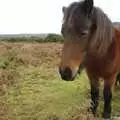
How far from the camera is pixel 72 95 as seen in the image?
286 inches

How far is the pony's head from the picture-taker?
409cm

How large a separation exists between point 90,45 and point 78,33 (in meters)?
0.38

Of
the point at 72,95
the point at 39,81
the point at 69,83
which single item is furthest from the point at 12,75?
the point at 72,95

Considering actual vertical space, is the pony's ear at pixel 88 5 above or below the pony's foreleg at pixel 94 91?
above

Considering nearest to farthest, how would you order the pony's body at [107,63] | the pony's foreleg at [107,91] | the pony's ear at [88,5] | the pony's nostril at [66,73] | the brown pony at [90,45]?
the pony's nostril at [66,73] < the brown pony at [90,45] < the pony's ear at [88,5] < the pony's body at [107,63] < the pony's foreleg at [107,91]

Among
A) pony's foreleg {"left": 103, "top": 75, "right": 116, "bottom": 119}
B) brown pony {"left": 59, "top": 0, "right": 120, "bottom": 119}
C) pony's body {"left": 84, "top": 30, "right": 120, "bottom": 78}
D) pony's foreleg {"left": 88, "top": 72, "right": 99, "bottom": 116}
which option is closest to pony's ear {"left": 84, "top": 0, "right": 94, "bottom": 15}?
brown pony {"left": 59, "top": 0, "right": 120, "bottom": 119}

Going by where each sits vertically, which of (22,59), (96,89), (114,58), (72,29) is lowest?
(22,59)

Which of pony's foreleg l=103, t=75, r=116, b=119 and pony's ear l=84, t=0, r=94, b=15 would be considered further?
pony's foreleg l=103, t=75, r=116, b=119

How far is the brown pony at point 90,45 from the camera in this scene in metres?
4.14

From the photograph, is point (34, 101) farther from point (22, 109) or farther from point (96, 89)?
point (96, 89)

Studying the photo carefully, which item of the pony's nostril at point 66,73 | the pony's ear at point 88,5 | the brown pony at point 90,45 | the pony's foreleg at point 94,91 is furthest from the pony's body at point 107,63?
the pony's nostril at point 66,73

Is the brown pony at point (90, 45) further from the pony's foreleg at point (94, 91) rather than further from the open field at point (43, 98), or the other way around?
the open field at point (43, 98)

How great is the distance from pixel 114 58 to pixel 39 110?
174cm

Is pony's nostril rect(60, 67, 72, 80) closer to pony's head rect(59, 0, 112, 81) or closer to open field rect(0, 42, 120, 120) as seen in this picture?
pony's head rect(59, 0, 112, 81)
